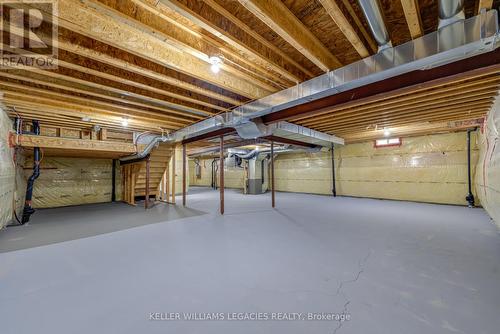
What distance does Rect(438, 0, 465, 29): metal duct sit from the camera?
4.33 ft

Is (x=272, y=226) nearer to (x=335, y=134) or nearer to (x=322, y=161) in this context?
(x=335, y=134)

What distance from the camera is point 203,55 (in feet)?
6.26

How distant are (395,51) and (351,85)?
1.51 feet

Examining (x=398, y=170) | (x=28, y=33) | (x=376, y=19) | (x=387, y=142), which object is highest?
(x=28, y=33)

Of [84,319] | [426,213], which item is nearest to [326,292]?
[84,319]

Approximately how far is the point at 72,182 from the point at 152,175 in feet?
7.05

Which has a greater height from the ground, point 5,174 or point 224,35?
point 224,35

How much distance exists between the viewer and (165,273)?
1853 mm

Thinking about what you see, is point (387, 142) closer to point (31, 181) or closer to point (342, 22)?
point (342, 22)

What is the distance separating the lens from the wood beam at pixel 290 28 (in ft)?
4.48

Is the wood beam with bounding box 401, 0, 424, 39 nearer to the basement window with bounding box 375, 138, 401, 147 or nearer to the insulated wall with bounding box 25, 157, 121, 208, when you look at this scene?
the basement window with bounding box 375, 138, 401, 147

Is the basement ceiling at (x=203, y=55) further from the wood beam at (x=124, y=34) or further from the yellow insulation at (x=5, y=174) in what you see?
the yellow insulation at (x=5, y=174)

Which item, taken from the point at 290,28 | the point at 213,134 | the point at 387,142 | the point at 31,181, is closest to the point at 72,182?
the point at 31,181

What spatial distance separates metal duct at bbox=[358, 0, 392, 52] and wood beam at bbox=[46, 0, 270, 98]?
1.46m
